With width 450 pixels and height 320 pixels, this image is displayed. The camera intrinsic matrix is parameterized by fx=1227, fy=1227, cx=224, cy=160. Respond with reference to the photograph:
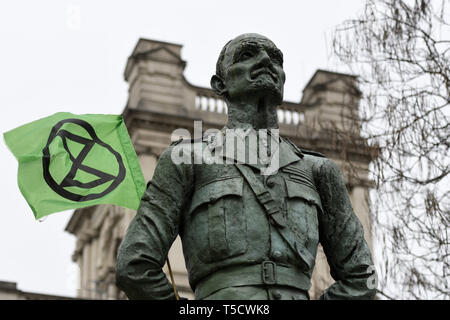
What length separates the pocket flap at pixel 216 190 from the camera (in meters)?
6.74

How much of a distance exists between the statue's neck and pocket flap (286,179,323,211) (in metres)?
0.45

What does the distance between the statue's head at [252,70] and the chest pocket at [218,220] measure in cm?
58

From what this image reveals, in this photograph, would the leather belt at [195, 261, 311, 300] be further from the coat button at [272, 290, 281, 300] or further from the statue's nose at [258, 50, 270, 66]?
the statue's nose at [258, 50, 270, 66]

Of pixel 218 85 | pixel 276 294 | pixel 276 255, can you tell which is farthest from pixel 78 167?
pixel 276 294

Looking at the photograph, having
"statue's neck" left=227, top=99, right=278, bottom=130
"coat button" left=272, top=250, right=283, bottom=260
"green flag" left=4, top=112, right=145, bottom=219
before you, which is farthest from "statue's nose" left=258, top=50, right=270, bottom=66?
"green flag" left=4, top=112, right=145, bottom=219

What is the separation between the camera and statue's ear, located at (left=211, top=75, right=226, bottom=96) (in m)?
7.26

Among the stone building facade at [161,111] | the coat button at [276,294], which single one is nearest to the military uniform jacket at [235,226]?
the coat button at [276,294]

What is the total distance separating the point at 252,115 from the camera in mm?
7164

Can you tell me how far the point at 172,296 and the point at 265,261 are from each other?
535 mm

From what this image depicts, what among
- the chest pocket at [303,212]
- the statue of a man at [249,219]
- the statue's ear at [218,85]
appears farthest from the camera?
the statue's ear at [218,85]

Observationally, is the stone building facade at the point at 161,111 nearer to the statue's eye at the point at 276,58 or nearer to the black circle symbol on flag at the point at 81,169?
the black circle symbol on flag at the point at 81,169

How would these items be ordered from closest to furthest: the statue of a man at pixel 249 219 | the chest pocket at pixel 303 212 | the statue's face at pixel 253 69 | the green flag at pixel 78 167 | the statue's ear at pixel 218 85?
the statue of a man at pixel 249 219
the chest pocket at pixel 303 212
the statue's face at pixel 253 69
the statue's ear at pixel 218 85
the green flag at pixel 78 167
